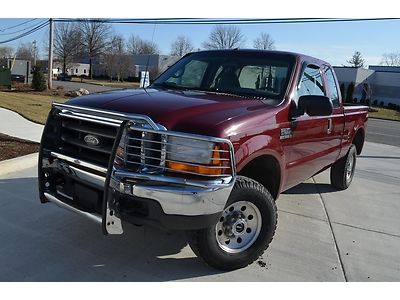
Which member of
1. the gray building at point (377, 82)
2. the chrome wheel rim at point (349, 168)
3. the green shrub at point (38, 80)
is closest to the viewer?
the chrome wheel rim at point (349, 168)

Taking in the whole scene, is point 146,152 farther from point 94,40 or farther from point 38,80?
point 94,40

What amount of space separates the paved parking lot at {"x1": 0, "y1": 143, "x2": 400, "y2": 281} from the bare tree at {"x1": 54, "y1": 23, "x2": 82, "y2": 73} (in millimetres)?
72270

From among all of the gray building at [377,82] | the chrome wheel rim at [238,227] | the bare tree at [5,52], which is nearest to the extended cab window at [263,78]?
the chrome wheel rim at [238,227]

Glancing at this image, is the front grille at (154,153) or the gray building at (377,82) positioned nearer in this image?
the front grille at (154,153)

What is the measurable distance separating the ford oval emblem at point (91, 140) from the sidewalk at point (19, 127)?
5.36 m

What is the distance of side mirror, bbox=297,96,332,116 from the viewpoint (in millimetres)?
4043

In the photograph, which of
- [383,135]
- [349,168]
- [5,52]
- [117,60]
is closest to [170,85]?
[349,168]

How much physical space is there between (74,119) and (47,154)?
0.44 m

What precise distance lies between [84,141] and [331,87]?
360 cm

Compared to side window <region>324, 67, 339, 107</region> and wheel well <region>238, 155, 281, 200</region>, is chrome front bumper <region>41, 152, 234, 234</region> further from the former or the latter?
side window <region>324, 67, 339, 107</region>

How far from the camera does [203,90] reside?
14.3 ft

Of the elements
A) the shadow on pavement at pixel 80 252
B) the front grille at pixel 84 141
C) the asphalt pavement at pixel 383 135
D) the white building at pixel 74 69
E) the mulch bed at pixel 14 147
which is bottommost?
the shadow on pavement at pixel 80 252

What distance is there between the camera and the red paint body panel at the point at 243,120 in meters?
3.14

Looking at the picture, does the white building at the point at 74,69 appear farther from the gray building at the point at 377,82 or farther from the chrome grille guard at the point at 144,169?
the chrome grille guard at the point at 144,169
